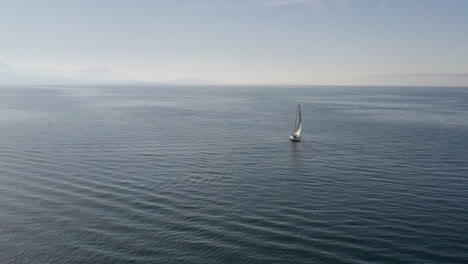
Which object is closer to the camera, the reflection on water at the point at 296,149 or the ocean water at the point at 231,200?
the ocean water at the point at 231,200

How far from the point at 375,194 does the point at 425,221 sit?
12.4 metres

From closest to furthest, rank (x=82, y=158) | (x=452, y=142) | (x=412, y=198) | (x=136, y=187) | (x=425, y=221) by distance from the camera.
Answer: (x=425, y=221) < (x=412, y=198) < (x=136, y=187) < (x=82, y=158) < (x=452, y=142)

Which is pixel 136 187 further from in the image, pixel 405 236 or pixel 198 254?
pixel 405 236

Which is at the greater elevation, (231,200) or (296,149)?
(296,149)

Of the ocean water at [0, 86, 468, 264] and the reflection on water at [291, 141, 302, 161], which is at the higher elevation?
the reflection on water at [291, 141, 302, 161]

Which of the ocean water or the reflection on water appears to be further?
the reflection on water

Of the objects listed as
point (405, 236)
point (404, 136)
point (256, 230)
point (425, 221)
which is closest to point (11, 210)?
point (256, 230)

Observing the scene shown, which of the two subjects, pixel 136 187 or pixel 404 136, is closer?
pixel 136 187

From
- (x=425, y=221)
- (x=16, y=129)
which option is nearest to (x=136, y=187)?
(x=425, y=221)

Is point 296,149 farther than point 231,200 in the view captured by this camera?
Yes

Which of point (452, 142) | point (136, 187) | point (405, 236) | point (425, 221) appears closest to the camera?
point (405, 236)

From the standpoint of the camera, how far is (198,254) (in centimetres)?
4534

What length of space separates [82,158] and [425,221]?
76.7 meters

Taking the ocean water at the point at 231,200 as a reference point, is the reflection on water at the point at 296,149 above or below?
above
